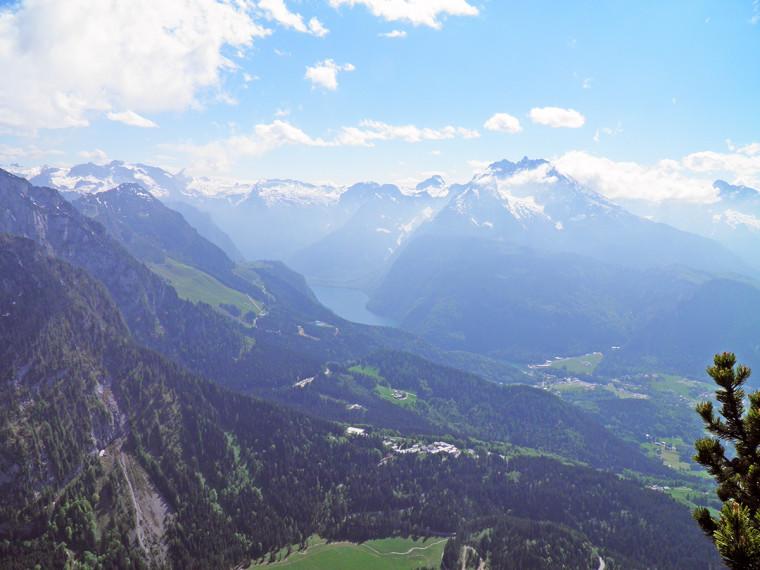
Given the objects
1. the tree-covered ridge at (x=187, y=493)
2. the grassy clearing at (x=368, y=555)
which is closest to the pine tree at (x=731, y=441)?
the grassy clearing at (x=368, y=555)

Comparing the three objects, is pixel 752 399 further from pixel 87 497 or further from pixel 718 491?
pixel 87 497

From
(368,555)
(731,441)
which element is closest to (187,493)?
(368,555)

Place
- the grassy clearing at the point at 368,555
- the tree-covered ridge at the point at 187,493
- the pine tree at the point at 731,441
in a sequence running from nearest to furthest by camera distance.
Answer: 1. the pine tree at the point at 731,441
2. the tree-covered ridge at the point at 187,493
3. the grassy clearing at the point at 368,555

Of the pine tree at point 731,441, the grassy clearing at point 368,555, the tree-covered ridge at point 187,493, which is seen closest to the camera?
the pine tree at point 731,441

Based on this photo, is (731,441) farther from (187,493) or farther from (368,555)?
(187,493)

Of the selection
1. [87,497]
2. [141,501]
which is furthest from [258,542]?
[87,497]

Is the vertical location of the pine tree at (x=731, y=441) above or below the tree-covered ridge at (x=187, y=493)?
above

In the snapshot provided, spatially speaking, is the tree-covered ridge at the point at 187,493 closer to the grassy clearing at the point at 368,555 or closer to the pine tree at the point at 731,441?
the grassy clearing at the point at 368,555

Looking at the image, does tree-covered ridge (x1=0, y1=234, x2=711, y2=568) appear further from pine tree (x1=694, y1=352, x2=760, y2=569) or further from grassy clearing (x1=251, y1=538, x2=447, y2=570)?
pine tree (x1=694, y1=352, x2=760, y2=569)
